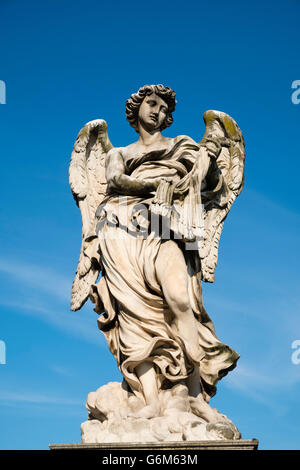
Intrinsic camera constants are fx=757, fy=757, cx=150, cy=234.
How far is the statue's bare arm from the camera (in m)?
9.69

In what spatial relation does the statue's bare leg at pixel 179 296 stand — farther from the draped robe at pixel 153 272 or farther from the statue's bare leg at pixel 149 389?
the statue's bare leg at pixel 149 389

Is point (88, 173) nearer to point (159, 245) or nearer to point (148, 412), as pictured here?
point (159, 245)

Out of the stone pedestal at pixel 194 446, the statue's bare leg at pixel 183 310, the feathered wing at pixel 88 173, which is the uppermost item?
the feathered wing at pixel 88 173

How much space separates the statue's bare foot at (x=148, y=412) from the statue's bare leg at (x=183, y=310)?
583 mm

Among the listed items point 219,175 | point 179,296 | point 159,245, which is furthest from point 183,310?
point 219,175

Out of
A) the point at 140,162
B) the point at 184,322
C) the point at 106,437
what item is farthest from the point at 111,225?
the point at 106,437

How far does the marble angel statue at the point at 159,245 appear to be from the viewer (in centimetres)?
903

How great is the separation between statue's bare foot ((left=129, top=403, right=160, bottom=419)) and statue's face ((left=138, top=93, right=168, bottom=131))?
12.3 ft

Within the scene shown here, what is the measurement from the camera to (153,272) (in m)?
9.30

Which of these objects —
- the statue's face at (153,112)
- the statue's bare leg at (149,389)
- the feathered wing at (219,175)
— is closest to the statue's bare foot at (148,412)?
the statue's bare leg at (149,389)

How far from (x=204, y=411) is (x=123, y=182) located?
3.03m

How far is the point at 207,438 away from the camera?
8078 millimetres

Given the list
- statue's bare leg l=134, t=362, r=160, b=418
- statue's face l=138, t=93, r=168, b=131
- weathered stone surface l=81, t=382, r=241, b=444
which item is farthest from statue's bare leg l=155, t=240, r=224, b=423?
statue's face l=138, t=93, r=168, b=131
